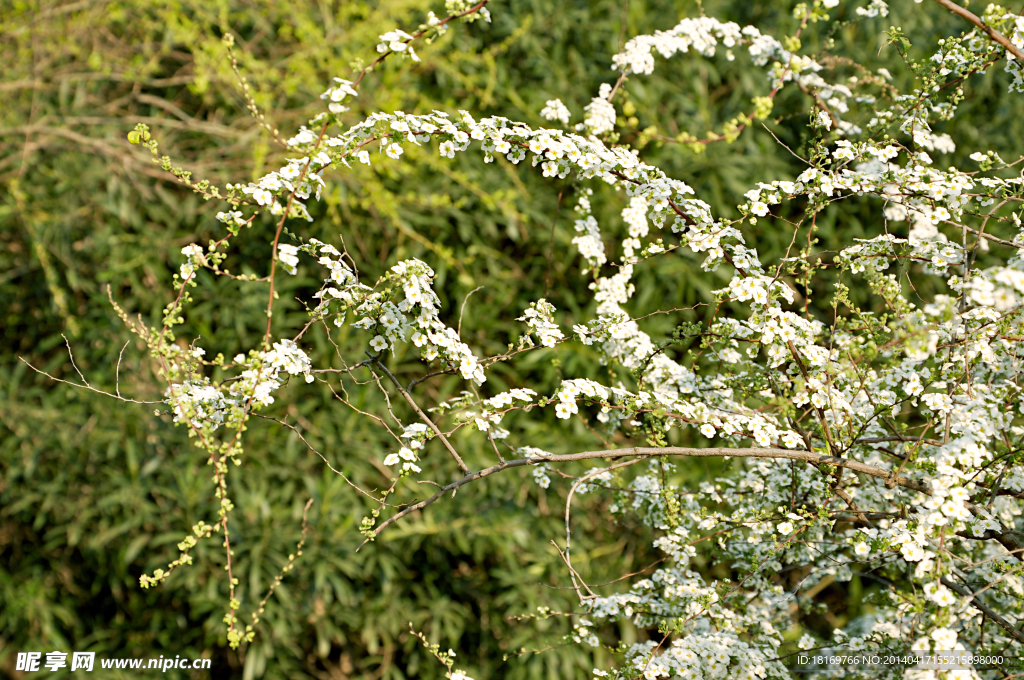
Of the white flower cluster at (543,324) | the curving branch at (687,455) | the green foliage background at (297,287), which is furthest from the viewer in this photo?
the green foliage background at (297,287)

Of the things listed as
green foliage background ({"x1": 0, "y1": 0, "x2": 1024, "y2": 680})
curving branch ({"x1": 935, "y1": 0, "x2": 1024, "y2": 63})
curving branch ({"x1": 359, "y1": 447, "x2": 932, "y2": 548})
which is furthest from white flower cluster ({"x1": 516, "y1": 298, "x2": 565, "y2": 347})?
green foliage background ({"x1": 0, "y1": 0, "x2": 1024, "y2": 680})

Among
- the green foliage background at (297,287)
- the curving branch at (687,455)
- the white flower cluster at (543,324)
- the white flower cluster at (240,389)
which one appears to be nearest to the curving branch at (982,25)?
the curving branch at (687,455)

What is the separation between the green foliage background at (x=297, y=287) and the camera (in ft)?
9.62

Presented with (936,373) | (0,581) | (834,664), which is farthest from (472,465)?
(0,581)

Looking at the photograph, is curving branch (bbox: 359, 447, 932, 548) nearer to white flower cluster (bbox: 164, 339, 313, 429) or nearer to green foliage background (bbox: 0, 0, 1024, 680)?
white flower cluster (bbox: 164, 339, 313, 429)

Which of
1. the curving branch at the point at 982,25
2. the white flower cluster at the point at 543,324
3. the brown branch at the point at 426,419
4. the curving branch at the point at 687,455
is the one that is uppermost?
the curving branch at the point at 982,25

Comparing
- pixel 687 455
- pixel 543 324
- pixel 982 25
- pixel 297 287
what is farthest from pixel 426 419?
pixel 297 287

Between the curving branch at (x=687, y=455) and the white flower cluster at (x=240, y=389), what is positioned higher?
the white flower cluster at (x=240, y=389)

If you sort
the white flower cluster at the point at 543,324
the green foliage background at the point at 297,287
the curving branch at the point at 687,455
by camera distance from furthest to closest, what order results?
the green foliage background at the point at 297,287 < the white flower cluster at the point at 543,324 < the curving branch at the point at 687,455

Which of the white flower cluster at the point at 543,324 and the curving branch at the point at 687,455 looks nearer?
the curving branch at the point at 687,455

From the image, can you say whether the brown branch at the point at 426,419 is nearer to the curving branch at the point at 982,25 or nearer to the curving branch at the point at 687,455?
the curving branch at the point at 687,455

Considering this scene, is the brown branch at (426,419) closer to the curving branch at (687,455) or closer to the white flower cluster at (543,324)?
the curving branch at (687,455)

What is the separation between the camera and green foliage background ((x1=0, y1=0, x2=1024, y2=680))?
9.62 ft

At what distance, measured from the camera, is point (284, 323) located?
119 inches
